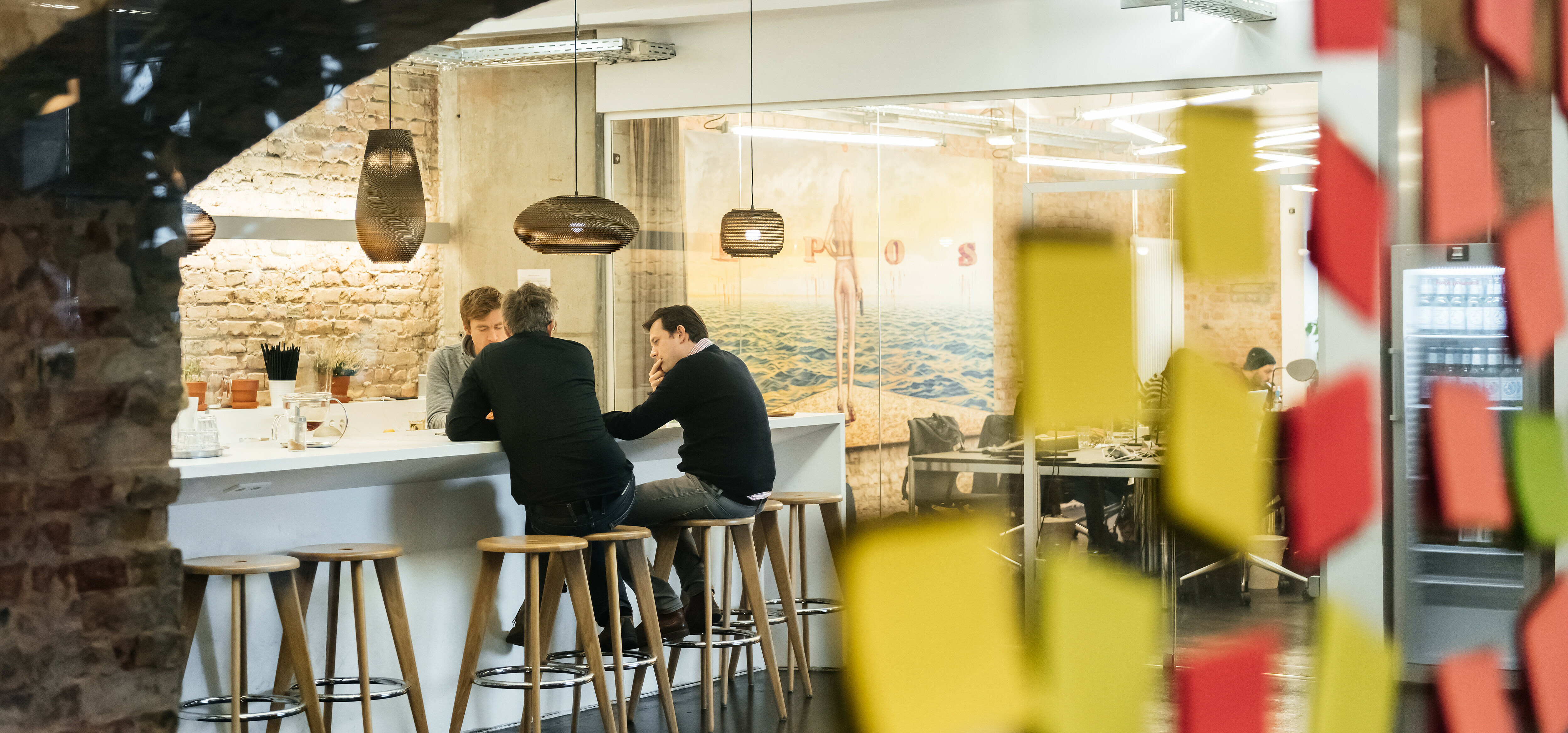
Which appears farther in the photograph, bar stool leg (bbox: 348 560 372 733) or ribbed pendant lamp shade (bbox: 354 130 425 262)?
ribbed pendant lamp shade (bbox: 354 130 425 262)

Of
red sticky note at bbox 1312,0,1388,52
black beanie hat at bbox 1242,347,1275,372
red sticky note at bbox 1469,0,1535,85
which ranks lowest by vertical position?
black beanie hat at bbox 1242,347,1275,372

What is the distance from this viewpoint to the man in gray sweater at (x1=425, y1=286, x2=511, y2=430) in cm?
483

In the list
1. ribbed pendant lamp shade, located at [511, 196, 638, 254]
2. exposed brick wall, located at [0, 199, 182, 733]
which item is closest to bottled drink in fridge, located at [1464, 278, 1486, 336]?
ribbed pendant lamp shade, located at [511, 196, 638, 254]

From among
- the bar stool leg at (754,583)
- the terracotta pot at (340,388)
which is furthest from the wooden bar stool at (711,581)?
the terracotta pot at (340,388)

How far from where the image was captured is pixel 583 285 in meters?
6.81

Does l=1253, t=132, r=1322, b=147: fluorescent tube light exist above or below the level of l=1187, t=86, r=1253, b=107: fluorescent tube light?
below

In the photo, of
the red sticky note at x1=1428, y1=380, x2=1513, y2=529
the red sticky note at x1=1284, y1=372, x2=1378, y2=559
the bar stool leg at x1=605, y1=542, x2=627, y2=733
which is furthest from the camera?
the bar stool leg at x1=605, y1=542, x2=627, y2=733

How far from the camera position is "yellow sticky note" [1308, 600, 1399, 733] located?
0.67 metres

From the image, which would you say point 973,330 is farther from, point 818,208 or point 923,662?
point 818,208

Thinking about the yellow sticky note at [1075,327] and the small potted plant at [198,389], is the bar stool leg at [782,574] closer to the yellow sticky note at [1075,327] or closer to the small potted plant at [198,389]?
the small potted plant at [198,389]

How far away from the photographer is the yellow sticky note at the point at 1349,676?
0.67 meters

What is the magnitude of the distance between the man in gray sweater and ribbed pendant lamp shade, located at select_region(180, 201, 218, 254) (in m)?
3.85

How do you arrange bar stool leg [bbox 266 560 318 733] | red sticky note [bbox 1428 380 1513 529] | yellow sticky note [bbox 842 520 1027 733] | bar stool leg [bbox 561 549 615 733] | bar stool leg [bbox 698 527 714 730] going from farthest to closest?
1. bar stool leg [bbox 698 527 714 730]
2. bar stool leg [bbox 561 549 615 733]
3. bar stool leg [bbox 266 560 318 733]
4. red sticky note [bbox 1428 380 1513 529]
5. yellow sticky note [bbox 842 520 1027 733]

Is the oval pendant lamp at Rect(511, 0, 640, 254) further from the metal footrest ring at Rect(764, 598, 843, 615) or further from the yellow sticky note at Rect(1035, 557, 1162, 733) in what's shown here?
the yellow sticky note at Rect(1035, 557, 1162, 733)
